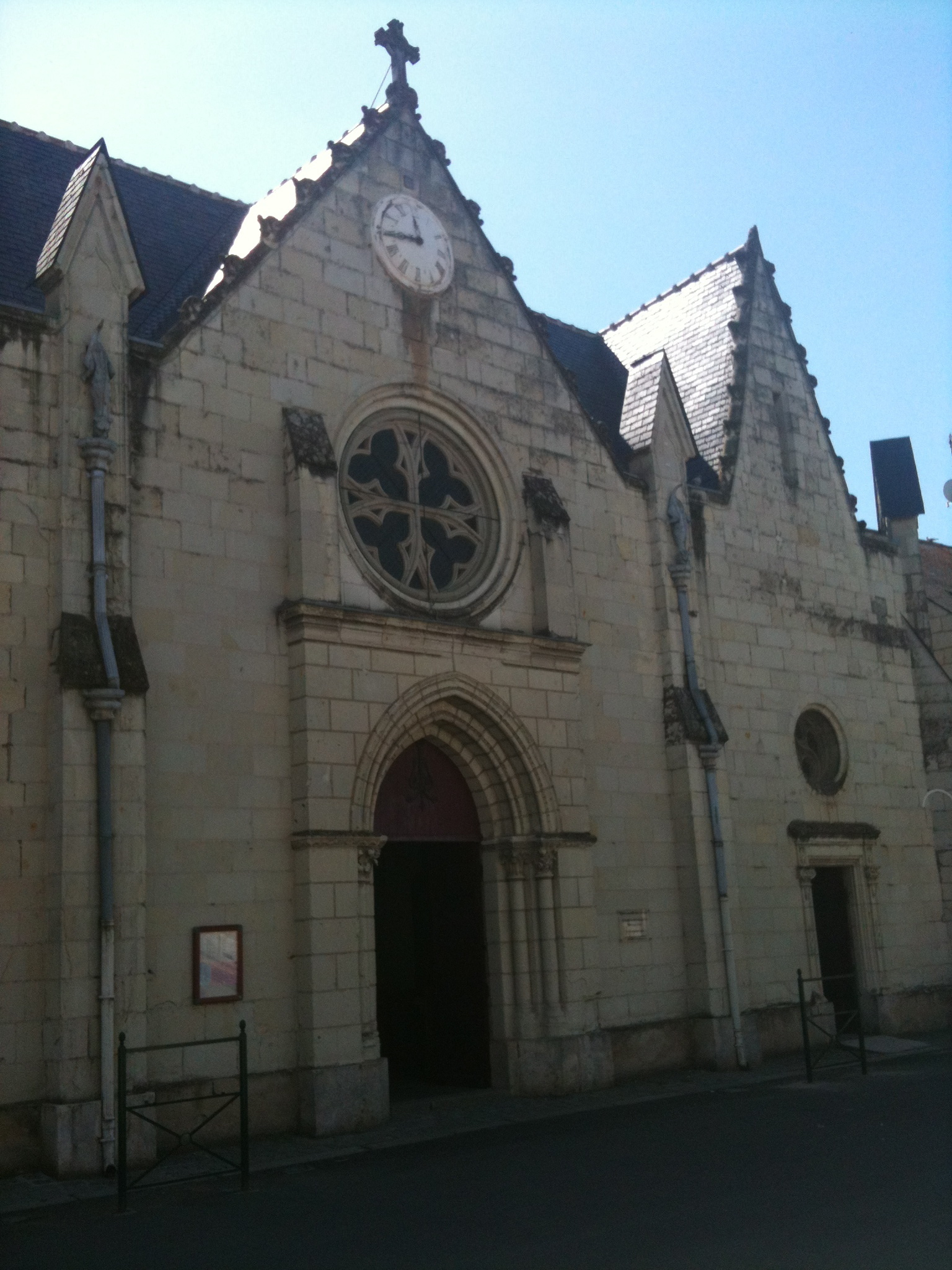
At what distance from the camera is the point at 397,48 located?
50.2ft

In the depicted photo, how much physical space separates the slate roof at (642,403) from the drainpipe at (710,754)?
843 mm

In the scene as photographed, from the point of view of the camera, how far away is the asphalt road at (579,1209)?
729 centimetres

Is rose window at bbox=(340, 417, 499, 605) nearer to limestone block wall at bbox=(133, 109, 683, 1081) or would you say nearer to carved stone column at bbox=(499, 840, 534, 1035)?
limestone block wall at bbox=(133, 109, 683, 1081)

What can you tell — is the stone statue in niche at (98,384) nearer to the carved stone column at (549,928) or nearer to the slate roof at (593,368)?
the carved stone column at (549,928)

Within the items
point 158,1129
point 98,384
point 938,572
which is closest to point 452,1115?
point 158,1129

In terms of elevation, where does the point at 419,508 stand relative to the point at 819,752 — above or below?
above

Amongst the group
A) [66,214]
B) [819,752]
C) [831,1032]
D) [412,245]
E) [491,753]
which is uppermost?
[412,245]

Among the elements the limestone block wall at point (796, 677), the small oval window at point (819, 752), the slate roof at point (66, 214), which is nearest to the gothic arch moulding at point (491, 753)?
the limestone block wall at point (796, 677)

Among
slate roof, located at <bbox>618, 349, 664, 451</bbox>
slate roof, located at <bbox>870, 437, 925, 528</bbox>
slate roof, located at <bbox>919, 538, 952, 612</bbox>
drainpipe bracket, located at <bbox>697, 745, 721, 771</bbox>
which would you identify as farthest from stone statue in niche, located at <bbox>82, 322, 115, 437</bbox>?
slate roof, located at <bbox>919, 538, 952, 612</bbox>

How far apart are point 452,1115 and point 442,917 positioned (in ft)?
8.94

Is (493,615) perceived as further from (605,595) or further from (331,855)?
(331,855)

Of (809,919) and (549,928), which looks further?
(809,919)

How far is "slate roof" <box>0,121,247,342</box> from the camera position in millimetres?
13461

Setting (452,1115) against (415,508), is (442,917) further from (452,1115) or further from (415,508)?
(415,508)
